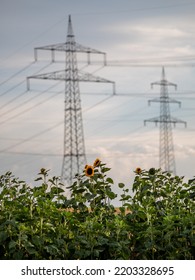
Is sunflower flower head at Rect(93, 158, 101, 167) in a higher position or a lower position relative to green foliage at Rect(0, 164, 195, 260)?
higher

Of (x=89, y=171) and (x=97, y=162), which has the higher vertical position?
(x=97, y=162)

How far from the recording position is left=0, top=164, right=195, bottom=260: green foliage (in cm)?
686

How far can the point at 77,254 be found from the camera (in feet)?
22.4

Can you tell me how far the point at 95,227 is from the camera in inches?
271

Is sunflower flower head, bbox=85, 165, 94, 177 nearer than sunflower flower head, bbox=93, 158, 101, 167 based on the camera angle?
Yes

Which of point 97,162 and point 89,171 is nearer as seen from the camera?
point 89,171

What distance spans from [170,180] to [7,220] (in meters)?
2.57

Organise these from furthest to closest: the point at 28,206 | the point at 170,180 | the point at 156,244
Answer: the point at 170,180, the point at 28,206, the point at 156,244
